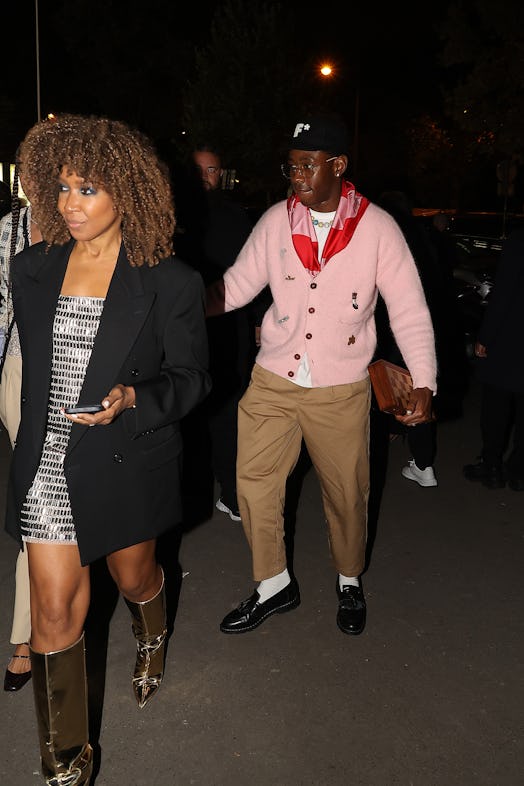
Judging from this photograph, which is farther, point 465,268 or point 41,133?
point 465,268

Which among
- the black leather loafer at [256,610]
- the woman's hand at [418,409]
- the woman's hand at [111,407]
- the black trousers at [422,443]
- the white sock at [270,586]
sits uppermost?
the woman's hand at [111,407]

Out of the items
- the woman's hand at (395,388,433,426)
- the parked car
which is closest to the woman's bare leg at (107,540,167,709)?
the woman's hand at (395,388,433,426)

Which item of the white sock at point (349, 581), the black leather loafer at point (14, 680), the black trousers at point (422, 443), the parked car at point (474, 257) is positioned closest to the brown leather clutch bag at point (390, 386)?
the white sock at point (349, 581)

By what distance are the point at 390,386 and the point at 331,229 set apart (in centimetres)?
71

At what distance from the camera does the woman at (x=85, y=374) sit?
2686 millimetres

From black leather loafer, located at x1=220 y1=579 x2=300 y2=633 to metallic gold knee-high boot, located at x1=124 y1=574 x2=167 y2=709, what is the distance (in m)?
0.57

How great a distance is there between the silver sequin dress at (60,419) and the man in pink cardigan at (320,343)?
3.89 ft

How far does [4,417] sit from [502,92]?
29979mm

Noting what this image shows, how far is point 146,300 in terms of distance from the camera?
108 inches

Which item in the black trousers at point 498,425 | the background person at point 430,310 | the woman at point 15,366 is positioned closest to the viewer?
the woman at point 15,366

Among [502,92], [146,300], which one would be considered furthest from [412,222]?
[502,92]

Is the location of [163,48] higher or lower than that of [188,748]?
higher

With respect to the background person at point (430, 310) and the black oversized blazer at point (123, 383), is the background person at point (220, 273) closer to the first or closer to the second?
the background person at point (430, 310)

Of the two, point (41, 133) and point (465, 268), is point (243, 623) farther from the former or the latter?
point (465, 268)
